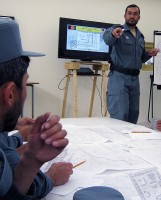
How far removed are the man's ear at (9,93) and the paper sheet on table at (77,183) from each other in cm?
39

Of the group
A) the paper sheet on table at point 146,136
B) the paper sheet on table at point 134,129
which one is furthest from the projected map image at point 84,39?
the paper sheet on table at point 146,136

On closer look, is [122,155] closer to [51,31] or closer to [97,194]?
[97,194]

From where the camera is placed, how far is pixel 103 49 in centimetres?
404

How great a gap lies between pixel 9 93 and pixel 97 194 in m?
0.38

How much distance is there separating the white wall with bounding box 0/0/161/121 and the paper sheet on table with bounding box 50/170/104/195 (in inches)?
116

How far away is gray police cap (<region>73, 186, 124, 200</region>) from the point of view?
79 cm

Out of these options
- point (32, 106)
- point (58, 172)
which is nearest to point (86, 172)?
point (58, 172)

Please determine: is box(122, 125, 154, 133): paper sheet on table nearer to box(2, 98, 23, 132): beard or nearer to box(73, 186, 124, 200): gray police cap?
box(73, 186, 124, 200): gray police cap

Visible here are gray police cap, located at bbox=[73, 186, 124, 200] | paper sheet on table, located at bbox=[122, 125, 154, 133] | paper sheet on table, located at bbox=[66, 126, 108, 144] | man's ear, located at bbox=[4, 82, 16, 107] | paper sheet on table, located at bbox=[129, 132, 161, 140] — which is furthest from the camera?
→ paper sheet on table, located at bbox=[122, 125, 154, 133]

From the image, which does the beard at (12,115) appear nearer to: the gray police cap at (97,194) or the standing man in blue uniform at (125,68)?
the gray police cap at (97,194)

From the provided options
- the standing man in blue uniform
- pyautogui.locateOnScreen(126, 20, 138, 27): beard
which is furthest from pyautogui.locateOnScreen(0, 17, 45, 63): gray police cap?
pyautogui.locateOnScreen(126, 20, 138, 27): beard

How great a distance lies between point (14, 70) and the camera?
0.69 meters

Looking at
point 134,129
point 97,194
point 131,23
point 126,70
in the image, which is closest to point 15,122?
point 97,194

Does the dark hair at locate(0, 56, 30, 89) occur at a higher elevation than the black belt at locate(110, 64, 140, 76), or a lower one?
higher
